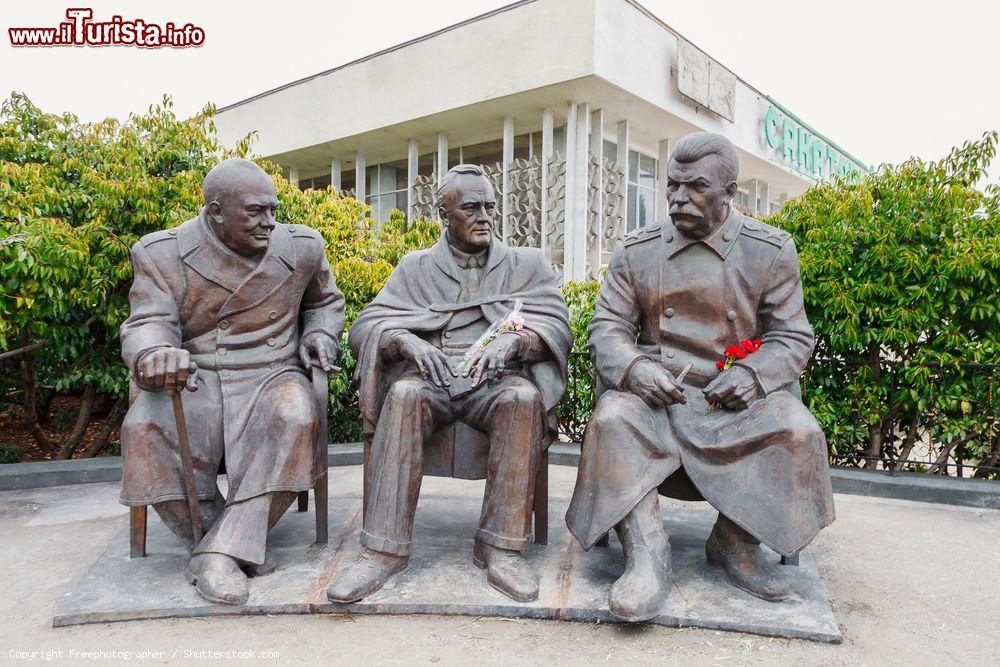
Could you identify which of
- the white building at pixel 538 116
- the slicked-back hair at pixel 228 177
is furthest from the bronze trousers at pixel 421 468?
the white building at pixel 538 116

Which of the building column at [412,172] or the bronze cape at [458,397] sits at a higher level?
the building column at [412,172]

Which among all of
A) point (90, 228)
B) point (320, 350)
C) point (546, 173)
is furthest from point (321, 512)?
point (546, 173)

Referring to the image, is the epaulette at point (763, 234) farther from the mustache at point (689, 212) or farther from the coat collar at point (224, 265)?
the coat collar at point (224, 265)

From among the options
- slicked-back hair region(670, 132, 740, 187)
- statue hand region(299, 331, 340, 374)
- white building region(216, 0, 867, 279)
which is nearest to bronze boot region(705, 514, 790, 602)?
slicked-back hair region(670, 132, 740, 187)

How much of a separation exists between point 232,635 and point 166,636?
0.24 m

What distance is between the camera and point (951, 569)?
346cm

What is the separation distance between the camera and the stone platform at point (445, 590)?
2707 millimetres

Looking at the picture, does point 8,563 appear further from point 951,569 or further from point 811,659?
point 951,569

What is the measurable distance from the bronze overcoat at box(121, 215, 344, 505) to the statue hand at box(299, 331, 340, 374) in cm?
5

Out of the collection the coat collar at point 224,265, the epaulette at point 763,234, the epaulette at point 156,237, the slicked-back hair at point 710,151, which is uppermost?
the slicked-back hair at point 710,151

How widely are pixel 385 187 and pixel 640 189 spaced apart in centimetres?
673

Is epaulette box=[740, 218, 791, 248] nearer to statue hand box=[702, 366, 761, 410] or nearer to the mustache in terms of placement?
the mustache

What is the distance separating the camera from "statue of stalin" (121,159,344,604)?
2.95 m

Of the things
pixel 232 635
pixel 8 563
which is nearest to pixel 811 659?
pixel 232 635
